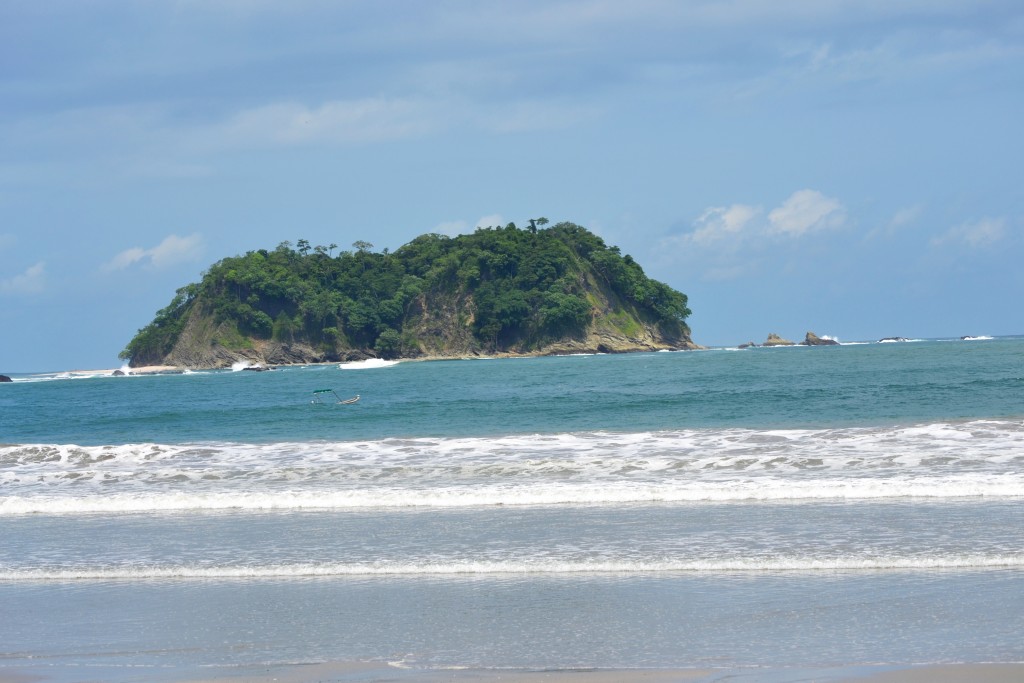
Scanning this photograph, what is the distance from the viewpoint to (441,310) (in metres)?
146

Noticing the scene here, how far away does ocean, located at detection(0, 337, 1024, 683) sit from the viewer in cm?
764

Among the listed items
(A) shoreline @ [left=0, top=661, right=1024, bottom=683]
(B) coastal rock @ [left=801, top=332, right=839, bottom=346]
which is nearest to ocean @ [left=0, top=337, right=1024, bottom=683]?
(A) shoreline @ [left=0, top=661, right=1024, bottom=683]

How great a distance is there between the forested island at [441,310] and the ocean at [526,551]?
379 ft

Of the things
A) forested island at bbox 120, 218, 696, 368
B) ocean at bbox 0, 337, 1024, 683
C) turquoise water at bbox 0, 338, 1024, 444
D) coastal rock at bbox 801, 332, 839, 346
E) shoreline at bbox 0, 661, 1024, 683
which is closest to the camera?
shoreline at bbox 0, 661, 1024, 683

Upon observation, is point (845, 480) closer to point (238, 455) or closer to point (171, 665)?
point (171, 665)

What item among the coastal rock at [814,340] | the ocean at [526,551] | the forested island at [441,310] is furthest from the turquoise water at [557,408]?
the coastal rock at [814,340]

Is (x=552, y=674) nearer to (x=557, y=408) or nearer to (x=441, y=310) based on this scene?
(x=557, y=408)

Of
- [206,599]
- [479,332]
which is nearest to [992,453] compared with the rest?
[206,599]

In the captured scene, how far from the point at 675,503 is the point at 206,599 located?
Result: 24.1 ft

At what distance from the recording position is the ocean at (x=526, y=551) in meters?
7.64

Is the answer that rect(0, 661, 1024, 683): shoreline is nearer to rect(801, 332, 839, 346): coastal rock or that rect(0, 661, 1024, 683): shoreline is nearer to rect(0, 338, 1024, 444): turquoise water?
rect(0, 338, 1024, 444): turquoise water

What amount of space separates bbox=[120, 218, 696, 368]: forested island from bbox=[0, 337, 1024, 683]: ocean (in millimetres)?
115456

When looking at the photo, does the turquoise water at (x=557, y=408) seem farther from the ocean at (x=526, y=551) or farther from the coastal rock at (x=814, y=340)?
the coastal rock at (x=814, y=340)

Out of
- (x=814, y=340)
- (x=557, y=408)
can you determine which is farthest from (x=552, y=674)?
(x=814, y=340)
